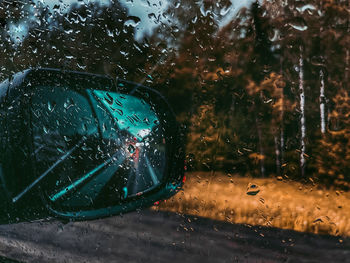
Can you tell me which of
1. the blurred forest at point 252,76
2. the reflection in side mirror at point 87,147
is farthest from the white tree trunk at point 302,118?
the reflection in side mirror at point 87,147

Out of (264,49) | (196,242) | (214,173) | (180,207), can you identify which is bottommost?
(196,242)

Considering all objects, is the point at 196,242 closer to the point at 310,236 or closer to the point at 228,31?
the point at 310,236

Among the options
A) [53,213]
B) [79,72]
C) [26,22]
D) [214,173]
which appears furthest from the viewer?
[26,22]

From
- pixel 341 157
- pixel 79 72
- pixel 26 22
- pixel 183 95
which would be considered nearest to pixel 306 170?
pixel 341 157

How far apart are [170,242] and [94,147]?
57cm

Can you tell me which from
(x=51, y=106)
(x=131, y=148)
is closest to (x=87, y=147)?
(x=131, y=148)

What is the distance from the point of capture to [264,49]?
1407mm

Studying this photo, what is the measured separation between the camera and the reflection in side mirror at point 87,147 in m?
1.76

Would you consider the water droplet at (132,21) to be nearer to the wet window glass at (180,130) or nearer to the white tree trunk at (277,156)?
the wet window glass at (180,130)

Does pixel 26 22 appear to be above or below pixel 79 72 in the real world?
above

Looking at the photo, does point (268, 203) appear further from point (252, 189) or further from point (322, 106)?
point (322, 106)

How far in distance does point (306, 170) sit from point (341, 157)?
127 mm

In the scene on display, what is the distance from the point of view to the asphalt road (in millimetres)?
1474

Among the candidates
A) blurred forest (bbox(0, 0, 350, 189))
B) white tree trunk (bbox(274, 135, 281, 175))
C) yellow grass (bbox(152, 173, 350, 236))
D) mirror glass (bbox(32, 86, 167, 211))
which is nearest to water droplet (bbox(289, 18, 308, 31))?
blurred forest (bbox(0, 0, 350, 189))
